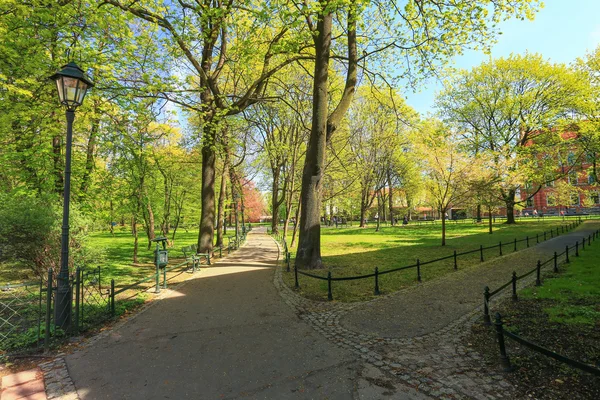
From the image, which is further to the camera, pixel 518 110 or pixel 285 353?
pixel 518 110

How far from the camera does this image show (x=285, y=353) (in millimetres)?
4574

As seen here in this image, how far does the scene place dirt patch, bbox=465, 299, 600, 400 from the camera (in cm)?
343

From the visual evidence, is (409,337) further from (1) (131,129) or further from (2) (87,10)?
(1) (131,129)

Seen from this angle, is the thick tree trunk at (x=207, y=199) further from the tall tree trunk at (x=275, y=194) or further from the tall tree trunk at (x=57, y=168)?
the tall tree trunk at (x=275, y=194)

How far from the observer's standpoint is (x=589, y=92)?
2509 cm

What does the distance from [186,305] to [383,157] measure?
90.7 ft

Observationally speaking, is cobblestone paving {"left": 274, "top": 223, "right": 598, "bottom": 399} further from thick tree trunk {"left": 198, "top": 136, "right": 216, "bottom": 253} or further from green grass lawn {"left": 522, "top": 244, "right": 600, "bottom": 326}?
thick tree trunk {"left": 198, "top": 136, "right": 216, "bottom": 253}

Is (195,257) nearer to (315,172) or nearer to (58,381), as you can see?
(315,172)

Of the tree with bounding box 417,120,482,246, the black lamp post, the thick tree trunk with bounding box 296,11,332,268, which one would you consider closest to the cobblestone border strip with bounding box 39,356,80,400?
the black lamp post

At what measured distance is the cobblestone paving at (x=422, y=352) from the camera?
11.7ft

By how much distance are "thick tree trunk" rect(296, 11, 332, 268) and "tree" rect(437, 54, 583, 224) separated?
71.6 feet

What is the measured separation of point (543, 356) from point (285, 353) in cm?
387

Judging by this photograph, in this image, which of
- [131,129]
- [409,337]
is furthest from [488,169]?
[131,129]

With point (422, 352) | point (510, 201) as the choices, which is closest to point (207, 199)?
point (422, 352)
